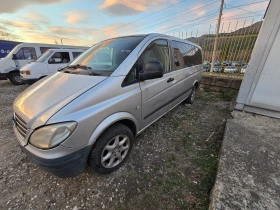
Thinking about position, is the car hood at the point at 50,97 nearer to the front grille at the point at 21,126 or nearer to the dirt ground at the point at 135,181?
the front grille at the point at 21,126

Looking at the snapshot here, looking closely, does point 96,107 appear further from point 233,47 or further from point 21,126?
point 233,47

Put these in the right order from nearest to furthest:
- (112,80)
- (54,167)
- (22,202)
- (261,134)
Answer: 1. (54,167)
2. (22,202)
3. (112,80)
4. (261,134)

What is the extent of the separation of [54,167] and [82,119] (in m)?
0.55

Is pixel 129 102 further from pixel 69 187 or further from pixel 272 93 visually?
pixel 272 93

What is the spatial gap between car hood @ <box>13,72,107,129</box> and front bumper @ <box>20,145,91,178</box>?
355mm

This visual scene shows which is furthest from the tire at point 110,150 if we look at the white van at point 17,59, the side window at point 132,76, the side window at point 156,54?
the white van at point 17,59

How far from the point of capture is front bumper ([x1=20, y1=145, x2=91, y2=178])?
4.39ft

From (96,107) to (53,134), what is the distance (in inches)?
18.6

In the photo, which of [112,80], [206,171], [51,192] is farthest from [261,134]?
[51,192]

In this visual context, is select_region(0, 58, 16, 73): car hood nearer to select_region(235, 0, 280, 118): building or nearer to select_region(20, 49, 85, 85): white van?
select_region(20, 49, 85, 85): white van

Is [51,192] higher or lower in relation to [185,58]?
lower

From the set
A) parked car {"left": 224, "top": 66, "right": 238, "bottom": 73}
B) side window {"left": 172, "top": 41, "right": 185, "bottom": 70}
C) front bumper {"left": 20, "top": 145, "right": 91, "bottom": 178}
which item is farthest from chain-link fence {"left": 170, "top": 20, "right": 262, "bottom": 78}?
front bumper {"left": 20, "top": 145, "right": 91, "bottom": 178}

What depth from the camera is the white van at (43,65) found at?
18.6 feet

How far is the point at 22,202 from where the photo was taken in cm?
158
